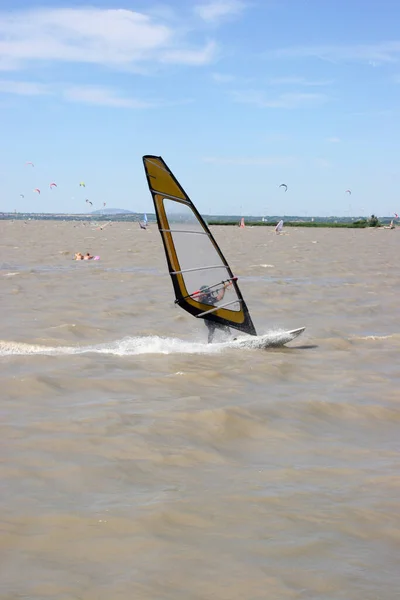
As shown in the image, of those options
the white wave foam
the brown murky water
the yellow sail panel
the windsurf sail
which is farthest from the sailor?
the yellow sail panel

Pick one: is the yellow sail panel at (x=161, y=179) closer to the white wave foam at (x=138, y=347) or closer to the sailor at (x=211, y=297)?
the sailor at (x=211, y=297)

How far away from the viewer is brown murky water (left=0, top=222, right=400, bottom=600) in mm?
3164

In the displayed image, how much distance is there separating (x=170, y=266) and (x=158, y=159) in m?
1.20

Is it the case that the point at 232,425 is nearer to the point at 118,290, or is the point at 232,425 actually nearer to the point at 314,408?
the point at 314,408

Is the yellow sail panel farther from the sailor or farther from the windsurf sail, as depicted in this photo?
the sailor

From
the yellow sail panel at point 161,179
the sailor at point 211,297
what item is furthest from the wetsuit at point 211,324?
the yellow sail panel at point 161,179

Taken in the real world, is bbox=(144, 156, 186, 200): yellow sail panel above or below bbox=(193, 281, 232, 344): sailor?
above

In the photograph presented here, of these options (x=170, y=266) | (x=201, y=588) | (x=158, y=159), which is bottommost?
(x=201, y=588)

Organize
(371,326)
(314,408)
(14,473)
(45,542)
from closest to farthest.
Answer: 1. (45,542)
2. (14,473)
3. (314,408)
4. (371,326)

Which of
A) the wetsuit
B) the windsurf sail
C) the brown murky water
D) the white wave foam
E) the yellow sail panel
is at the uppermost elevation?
the yellow sail panel

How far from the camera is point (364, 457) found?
15.7 ft

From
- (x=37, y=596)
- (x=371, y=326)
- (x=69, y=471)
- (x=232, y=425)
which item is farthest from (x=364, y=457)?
(x=371, y=326)

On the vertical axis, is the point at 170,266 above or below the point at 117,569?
above

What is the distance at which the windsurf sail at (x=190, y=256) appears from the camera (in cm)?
834
